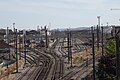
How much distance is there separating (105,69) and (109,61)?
861mm

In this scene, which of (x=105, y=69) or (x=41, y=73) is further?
(x=41, y=73)

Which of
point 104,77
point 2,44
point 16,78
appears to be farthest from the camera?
point 2,44

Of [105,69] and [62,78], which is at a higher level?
[105,69]

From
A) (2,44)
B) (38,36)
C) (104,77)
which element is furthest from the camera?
(38,36)

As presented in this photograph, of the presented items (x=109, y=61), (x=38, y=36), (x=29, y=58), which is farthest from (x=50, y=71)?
(x=38, y=36)

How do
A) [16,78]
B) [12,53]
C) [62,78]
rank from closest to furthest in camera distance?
1. [62,78]
2. [16,78]
3. [12,53]

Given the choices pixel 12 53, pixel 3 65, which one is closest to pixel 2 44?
pixel 12 53

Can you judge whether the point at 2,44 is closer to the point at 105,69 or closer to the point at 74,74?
the point at 74,74

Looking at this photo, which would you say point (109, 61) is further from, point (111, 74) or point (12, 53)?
point (12, 53)

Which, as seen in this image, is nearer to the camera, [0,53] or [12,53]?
[0,53]

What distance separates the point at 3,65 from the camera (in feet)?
157

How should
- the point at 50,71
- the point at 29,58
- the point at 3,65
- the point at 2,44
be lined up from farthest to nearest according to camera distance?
the point at 2,44 < the point at 29,58 < the point at 3,65 < the point at 50,71

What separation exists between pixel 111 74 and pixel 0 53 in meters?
37.8

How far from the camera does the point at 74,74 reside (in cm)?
3638
